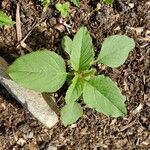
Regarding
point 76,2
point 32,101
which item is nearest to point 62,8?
point 76,2

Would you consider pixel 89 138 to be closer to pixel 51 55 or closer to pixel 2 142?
pixel 2 142

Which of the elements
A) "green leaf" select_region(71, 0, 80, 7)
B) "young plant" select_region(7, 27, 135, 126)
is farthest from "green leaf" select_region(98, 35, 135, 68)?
"green leaf" select_region(71, 0, 80, 7)

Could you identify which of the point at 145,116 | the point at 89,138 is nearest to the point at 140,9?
the point at 145,116

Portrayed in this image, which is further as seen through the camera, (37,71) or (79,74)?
(79,74)

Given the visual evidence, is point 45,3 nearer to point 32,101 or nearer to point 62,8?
point 62,8

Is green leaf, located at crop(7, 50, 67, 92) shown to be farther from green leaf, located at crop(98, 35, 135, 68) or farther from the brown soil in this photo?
the brown soil

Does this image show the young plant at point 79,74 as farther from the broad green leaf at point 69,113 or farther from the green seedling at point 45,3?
the green seedling at point 45,3
